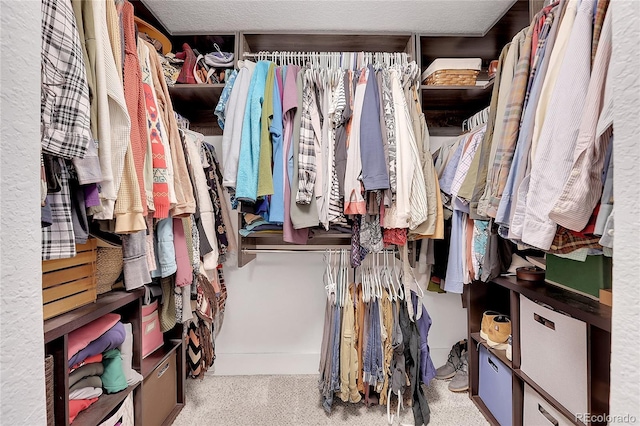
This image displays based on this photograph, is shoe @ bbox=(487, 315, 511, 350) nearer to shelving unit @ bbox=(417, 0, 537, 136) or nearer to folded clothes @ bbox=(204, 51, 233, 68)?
shelving unit @ bbox=(417, 0, 537, 136)

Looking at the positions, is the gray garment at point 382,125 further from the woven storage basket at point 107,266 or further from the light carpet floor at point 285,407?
the light carpet floor at point 285,407

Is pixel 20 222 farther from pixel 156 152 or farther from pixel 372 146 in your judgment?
pixel 372 146

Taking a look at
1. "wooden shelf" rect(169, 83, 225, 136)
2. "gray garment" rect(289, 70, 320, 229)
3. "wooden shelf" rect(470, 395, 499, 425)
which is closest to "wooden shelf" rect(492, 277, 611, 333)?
"wooden shelf" rect(470, 395, 499, 425)

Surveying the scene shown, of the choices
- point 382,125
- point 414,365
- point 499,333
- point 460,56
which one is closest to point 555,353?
point 499,333

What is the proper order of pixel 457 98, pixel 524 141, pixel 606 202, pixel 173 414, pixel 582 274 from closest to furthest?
pixel 606 202 → pixel 524 141 → pixel 582 274 → pixel 173 414 → pixel 457 98

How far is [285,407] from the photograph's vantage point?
67.0 inches

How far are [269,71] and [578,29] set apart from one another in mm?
1216

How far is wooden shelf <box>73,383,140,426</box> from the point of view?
1000 mm

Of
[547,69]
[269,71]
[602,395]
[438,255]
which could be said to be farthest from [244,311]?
[547,69]

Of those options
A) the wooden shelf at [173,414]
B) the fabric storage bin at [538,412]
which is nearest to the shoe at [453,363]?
the fabric storage bin at [538,412]

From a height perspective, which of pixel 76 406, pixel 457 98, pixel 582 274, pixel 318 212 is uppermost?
pixel 457 98

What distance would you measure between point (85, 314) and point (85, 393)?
299 mm

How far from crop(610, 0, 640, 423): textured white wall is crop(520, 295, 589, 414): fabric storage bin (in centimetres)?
92

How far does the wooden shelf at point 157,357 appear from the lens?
4.55 ft
